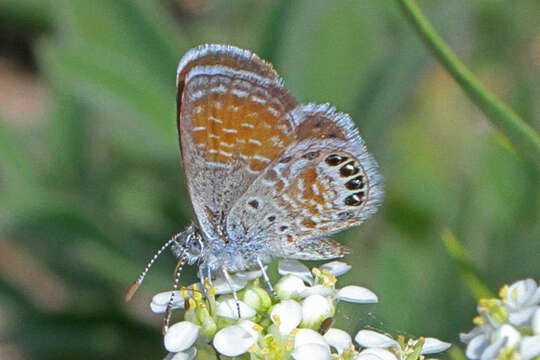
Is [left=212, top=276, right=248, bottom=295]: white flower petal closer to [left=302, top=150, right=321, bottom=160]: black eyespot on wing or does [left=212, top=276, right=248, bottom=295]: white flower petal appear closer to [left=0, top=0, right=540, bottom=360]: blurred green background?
[left=302, top=150, right=321, bottom=160]: black eyespot on wing

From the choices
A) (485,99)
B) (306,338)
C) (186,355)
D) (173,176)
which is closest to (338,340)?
(306,338)

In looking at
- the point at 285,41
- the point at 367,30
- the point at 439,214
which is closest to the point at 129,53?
the point at 285,41

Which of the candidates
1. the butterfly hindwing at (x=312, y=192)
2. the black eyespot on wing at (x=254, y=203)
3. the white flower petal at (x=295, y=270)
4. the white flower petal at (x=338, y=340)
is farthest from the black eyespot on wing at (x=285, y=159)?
the white flower petal at (x=338, y=340)

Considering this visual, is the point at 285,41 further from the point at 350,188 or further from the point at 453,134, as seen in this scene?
the point at 453,134

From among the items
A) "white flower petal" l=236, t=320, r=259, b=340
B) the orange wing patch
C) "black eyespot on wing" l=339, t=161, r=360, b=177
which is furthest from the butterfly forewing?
"white flower petal" l=236, t=320, r=259, b=340

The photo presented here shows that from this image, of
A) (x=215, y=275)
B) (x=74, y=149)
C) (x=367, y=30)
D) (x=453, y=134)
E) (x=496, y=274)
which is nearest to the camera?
(x=215, y=275)
